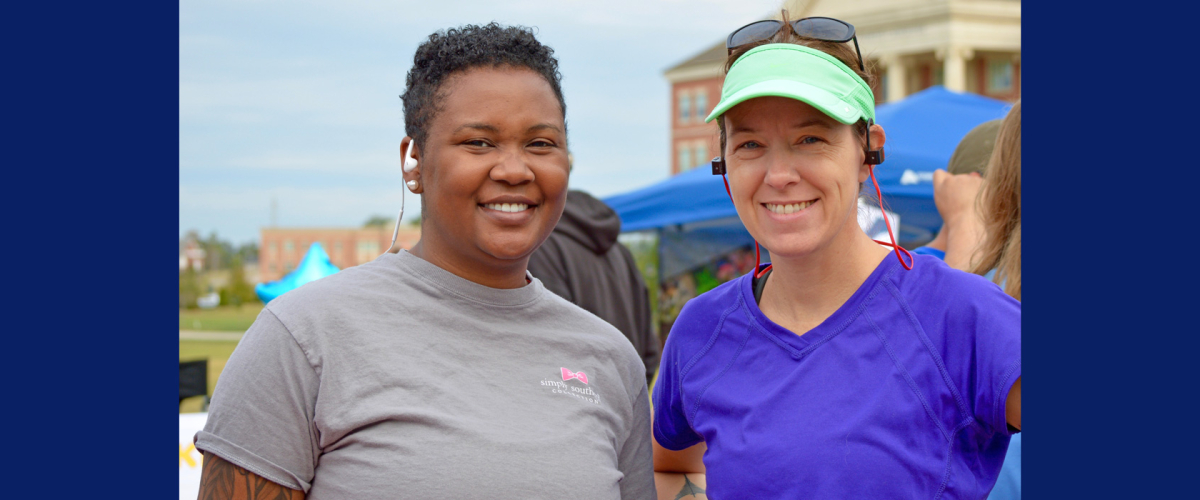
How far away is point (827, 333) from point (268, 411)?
3.37 feet

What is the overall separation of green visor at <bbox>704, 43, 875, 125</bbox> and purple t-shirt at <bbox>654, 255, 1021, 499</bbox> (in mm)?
322

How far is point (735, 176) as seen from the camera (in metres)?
1.86

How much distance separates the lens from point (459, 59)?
6.03 feet

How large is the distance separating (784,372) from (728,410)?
5.3 inches

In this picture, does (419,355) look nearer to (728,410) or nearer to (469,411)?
(469,411)

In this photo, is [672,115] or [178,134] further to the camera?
[672,115]

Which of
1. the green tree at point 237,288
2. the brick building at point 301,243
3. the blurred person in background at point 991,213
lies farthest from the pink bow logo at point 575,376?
the green tree at point 237,288

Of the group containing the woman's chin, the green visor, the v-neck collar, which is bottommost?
the v-neck collar

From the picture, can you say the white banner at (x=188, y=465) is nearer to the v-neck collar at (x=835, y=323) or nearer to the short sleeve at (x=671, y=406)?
the short sleeve at (x=671, y=406)

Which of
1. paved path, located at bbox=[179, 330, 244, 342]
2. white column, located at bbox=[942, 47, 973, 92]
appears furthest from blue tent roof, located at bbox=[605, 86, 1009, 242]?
white column, located at bbox=[942, 47, 973, 92]

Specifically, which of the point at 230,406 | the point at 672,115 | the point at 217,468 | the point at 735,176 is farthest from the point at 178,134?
the point at 672,115

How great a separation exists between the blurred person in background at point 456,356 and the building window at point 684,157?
2071 inches

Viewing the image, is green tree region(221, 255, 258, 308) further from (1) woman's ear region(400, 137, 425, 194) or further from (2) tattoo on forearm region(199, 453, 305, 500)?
(2) tattoo on forearm region(199, 453, 305, 500)

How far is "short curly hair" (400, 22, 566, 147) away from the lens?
6.05 feet
